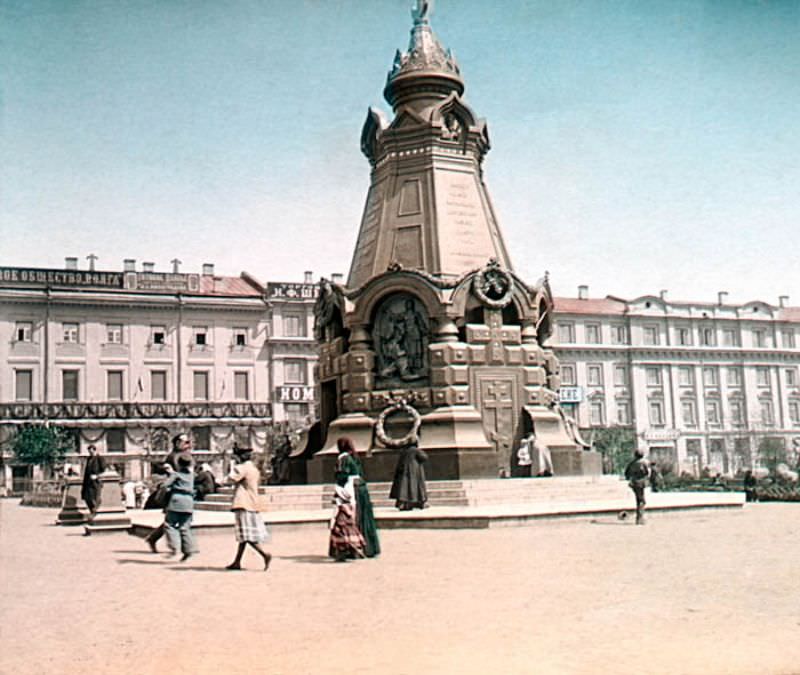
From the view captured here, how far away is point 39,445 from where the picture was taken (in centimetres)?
5828

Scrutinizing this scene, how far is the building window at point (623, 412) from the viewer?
7481 cm

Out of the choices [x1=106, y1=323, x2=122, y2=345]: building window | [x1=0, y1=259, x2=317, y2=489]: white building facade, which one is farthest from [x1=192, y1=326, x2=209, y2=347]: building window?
[x1=106, y1=323, x2=122, y2=345]: building window

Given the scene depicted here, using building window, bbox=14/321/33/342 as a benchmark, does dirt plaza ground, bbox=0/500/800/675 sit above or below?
below

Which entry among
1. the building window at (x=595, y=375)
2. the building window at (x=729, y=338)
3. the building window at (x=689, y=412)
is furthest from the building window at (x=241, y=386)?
the building window at (x=729, y=338)

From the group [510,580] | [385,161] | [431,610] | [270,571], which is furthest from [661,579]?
[385,161]

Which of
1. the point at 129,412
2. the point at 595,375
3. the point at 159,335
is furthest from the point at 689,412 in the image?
the point at 129,412

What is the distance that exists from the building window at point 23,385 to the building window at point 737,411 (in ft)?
169

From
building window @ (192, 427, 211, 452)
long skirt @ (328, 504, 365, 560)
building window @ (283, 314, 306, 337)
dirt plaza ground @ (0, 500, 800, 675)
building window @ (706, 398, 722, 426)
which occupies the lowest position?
dirt plaza ground @ (0, 500, 800, 675)

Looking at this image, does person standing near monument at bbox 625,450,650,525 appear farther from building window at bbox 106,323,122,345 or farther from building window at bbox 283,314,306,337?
building window at bbox 283,314,306,337

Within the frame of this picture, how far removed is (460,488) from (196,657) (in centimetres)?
1376

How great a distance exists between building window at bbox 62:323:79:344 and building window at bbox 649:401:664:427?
138 ft

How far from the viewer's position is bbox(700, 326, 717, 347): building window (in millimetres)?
76750

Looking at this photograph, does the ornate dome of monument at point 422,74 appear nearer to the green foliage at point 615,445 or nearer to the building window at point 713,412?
the green foliage at point 615,445

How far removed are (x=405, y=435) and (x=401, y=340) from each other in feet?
7.60
